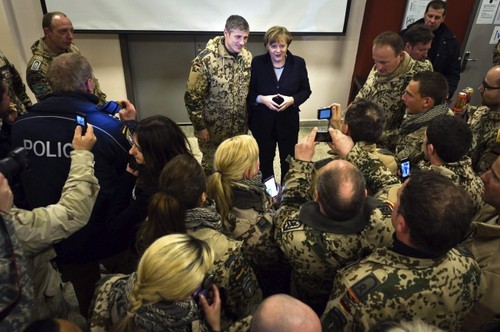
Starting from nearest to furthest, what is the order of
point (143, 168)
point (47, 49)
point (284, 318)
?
1. point (284, 318)
2. point (143, 168)
3. point (47, 49)

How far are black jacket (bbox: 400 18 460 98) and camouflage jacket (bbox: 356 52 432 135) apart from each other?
80cm

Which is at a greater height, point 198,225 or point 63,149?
point 63,149

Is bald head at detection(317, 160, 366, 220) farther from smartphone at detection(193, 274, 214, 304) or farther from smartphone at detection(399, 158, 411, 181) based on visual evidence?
smartphone at detection(399, 158, 411, 181)

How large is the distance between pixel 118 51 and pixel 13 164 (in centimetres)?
274

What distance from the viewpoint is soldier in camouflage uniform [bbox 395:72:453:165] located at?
2051mm

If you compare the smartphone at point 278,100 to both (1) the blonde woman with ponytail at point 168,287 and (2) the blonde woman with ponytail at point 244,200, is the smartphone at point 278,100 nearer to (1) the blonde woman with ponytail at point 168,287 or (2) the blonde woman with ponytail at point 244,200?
(2) the blonde woman with ponytail at point 244,200

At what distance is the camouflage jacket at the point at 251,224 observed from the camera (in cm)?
149

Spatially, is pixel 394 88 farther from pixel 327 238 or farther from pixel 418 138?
pixel 327 238

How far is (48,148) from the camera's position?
1.54 metres

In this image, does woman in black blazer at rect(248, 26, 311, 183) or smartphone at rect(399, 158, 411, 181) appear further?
woman in black blazer at rect(248, 26, 311, 183)

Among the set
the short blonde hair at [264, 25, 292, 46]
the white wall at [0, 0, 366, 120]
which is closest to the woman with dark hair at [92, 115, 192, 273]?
the short blonde hair at [264, 25, 292, 46]

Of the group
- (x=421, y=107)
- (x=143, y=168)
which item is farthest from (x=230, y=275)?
(x=421, y=107)

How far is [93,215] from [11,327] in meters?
0.68

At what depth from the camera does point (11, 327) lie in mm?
1045
